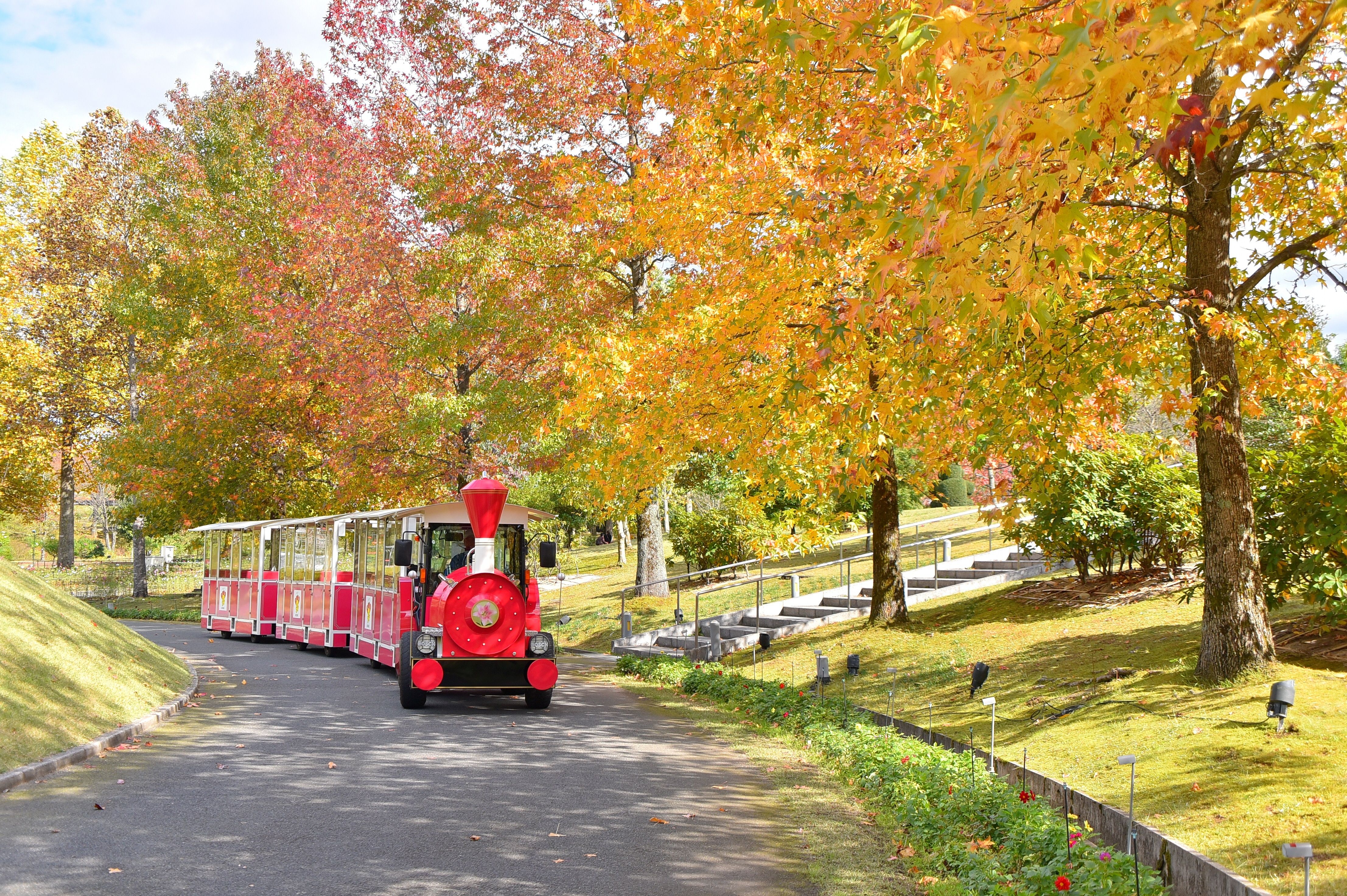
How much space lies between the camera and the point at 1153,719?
9516mm

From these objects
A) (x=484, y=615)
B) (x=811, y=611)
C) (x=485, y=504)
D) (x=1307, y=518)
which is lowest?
(x=811, y=611)

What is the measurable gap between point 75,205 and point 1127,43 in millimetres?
44767

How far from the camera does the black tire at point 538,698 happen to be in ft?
47.9

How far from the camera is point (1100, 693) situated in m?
10.8

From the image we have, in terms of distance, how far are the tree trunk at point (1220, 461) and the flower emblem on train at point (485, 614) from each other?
8.51 metres

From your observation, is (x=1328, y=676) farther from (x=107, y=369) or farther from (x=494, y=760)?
(x=107, y=369)

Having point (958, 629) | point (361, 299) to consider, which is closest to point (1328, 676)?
point (958, 629)

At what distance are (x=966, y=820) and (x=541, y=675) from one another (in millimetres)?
7979

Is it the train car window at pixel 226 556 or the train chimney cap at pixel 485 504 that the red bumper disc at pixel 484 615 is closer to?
the train chimney cap at pixel 485 504

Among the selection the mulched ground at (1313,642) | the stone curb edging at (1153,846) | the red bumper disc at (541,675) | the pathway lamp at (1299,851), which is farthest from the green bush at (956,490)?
the pathway lamp at (1299,851)

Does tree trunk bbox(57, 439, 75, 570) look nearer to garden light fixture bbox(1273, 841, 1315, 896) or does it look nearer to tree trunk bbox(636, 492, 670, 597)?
tree trunk bbox(636, 492, 670, 597)

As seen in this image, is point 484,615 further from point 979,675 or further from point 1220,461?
point 1220,461

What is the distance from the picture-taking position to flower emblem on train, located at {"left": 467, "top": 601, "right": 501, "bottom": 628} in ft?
47.5

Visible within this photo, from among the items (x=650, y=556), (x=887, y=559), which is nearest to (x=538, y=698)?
(x=887, y=559)
